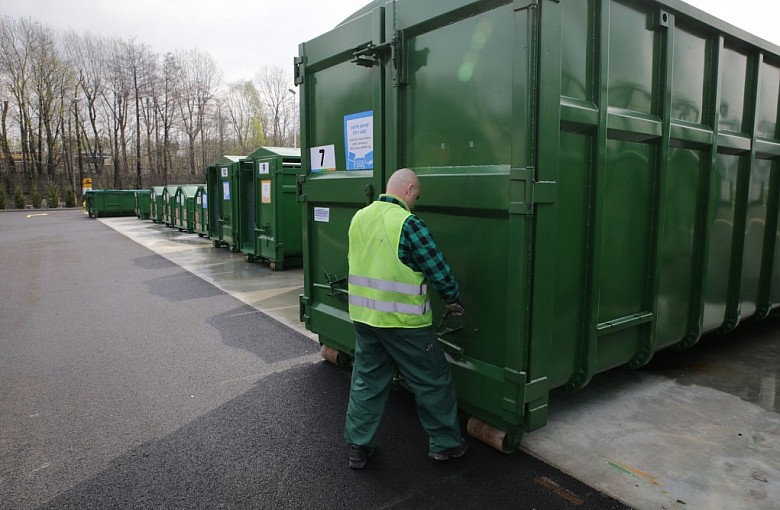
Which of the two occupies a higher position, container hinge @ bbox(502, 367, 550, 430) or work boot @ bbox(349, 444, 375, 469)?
container hinge @ bbox(502, 367, 550, 430)

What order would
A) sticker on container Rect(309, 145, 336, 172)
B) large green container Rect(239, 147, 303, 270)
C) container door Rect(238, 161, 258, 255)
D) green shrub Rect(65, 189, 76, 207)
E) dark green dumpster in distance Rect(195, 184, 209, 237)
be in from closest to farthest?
sticker on container Rect(309, 145, 336, 172) → large green container Rect(239, 147, 303, 270) → container door Rect(238, 161, 258, 255) → dark green dumpster in distance Rect(195, 184, 209, 237) → green shrub Rect(65, 189, 76, 207)

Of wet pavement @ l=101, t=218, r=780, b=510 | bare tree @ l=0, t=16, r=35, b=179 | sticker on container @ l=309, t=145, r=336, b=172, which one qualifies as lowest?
wet pavement @ l=101, t=218, r=780, b=510

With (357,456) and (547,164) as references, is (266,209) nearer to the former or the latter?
(357,456)

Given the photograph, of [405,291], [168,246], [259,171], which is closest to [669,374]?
[405,291]

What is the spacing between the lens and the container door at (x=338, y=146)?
360 centimetres

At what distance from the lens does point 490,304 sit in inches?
118

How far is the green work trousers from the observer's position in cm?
288

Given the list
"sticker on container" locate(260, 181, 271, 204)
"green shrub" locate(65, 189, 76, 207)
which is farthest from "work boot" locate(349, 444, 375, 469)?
"green shrub" locate(65, 189, 76, 207)

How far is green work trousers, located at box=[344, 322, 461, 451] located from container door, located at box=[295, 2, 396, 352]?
1077mm

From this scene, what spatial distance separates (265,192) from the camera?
10516 mm

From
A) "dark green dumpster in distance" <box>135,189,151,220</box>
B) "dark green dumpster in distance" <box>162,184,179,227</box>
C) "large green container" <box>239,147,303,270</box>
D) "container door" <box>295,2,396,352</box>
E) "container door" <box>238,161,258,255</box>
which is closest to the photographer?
"container door" <box>295,2,396,352</box>

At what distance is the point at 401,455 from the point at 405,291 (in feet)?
3.43

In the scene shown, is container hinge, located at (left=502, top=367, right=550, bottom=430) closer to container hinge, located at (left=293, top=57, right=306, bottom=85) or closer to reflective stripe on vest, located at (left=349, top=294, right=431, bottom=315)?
reflective stripe on vest, located at (left=349, top=294, right=431, bottom=315)

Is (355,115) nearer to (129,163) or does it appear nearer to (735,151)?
(735,151)
